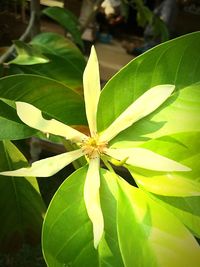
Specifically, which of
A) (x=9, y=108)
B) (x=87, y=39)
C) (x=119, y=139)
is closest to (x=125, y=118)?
(x=119, y=139)

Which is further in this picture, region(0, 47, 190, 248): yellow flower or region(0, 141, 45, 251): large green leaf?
region(0, 141, 45, 251): large green leaf

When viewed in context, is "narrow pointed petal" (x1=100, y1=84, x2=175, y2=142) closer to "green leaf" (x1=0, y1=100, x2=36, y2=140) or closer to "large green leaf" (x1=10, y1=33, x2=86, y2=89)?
"green leaf" (x1=0, y1=100, x2=36, y2=140)

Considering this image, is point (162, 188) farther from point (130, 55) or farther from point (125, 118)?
point (130, 55)

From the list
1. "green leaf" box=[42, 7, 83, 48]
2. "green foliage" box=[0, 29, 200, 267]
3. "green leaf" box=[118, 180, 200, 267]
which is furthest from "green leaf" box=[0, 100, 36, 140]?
"green leaf" box=[42, 7, 83, 48]

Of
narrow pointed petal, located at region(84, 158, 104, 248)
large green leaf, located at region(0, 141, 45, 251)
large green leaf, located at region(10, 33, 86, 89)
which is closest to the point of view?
narrow pointed petal, located at region(84, 158, 104, 248)

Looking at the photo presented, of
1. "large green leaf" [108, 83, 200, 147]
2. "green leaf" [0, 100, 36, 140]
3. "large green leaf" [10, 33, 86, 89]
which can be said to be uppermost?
"large green leaf" [10, 33, 86, 89]

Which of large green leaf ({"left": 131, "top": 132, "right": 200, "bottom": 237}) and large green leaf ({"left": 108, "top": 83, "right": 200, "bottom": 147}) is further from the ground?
large green leaf ({"left": 108, "top": 83, "right": 200, "bottom": 147})

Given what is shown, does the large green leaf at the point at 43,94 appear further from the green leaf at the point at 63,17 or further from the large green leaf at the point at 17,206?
the green leaf at the point at 63,17
